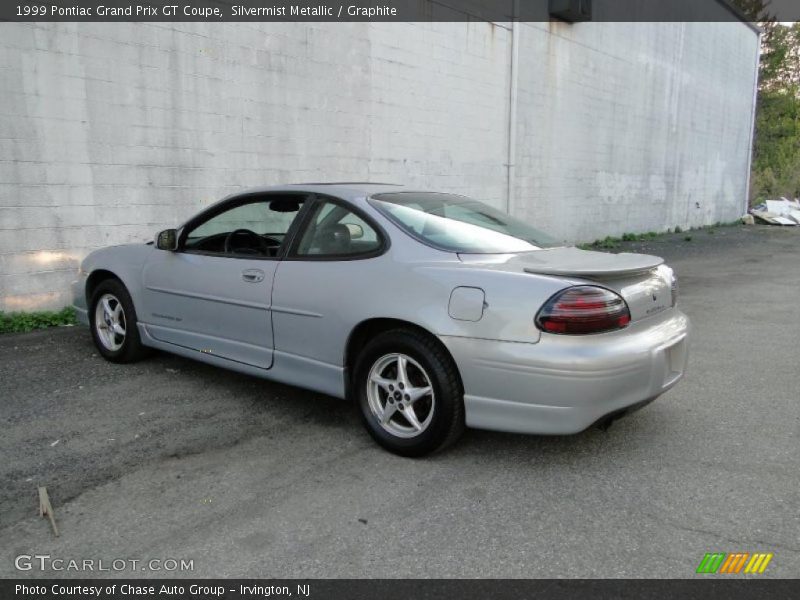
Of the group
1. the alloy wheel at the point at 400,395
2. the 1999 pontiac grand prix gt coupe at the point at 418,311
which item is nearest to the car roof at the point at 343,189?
the 1999 pontiac grand prix gt coupe at the point at 418,311

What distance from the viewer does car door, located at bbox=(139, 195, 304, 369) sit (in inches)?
168

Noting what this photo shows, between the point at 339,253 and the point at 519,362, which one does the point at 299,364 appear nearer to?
the point at 339,253

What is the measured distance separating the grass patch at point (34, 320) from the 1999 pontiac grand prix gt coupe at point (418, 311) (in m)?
2.38

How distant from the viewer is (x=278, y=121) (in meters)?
8.61

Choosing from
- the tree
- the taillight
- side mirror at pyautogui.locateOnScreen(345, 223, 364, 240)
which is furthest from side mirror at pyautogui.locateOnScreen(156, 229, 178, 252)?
the tree

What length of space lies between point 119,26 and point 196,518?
19.6ft

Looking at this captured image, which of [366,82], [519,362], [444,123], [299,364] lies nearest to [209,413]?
[299,364]

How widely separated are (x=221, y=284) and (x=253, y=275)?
30cm

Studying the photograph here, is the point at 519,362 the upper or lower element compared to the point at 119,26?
lower

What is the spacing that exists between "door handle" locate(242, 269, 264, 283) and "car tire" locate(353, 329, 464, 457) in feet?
3.07

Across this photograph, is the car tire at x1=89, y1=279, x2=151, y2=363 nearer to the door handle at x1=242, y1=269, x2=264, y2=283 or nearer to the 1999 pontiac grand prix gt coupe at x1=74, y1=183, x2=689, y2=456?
the 1999 pontiac grand prix gt coupe at x1=74, y1=183, x2=689, y2=456

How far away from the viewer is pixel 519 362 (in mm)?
3240

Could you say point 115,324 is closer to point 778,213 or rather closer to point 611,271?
point 611,271

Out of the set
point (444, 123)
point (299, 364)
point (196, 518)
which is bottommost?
point (196, 518)
